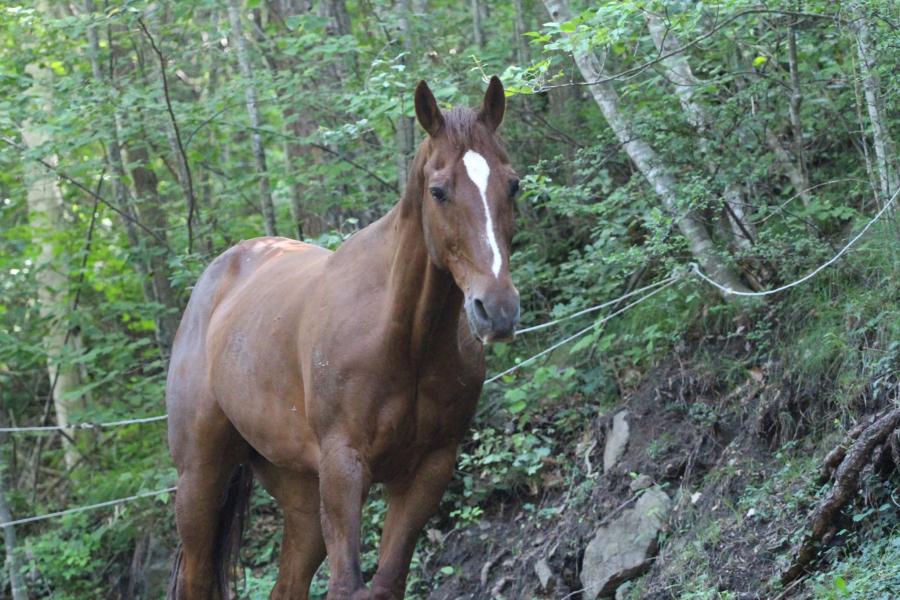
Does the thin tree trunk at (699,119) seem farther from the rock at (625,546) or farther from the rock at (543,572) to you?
the rock at (543,572)

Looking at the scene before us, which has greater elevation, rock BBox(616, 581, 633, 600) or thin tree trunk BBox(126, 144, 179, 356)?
thin tree trunk BBox(126, 144, 179, 356)

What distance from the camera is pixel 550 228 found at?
8.21 meters

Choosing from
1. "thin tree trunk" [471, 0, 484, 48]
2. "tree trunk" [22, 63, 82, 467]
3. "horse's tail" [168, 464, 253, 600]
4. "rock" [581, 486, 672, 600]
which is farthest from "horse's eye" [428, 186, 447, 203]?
"tree trunk" [22, 63, 82, 467]

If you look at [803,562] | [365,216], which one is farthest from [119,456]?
[803,562]

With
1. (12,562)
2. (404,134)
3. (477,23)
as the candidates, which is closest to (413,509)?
(404,134)

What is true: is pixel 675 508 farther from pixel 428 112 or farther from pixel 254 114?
pixel 254 114

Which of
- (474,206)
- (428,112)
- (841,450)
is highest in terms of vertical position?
(428,112)

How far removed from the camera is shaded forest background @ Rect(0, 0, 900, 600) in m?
5.20

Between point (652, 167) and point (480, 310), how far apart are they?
10.8 feet

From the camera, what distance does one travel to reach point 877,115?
5422 mm

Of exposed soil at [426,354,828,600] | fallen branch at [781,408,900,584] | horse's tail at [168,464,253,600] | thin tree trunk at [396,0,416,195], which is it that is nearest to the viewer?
fallen branch at [781,408,900,584]

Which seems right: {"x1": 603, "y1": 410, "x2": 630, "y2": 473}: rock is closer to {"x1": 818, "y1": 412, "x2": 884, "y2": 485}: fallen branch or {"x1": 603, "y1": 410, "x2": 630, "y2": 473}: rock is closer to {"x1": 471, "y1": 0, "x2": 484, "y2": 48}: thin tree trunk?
{"x1": 818, "y1": 412, "x2": 884, "y2": 485}: fallen branch

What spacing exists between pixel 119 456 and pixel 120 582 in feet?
4.65

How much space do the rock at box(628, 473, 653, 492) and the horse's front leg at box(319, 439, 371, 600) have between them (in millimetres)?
2345
